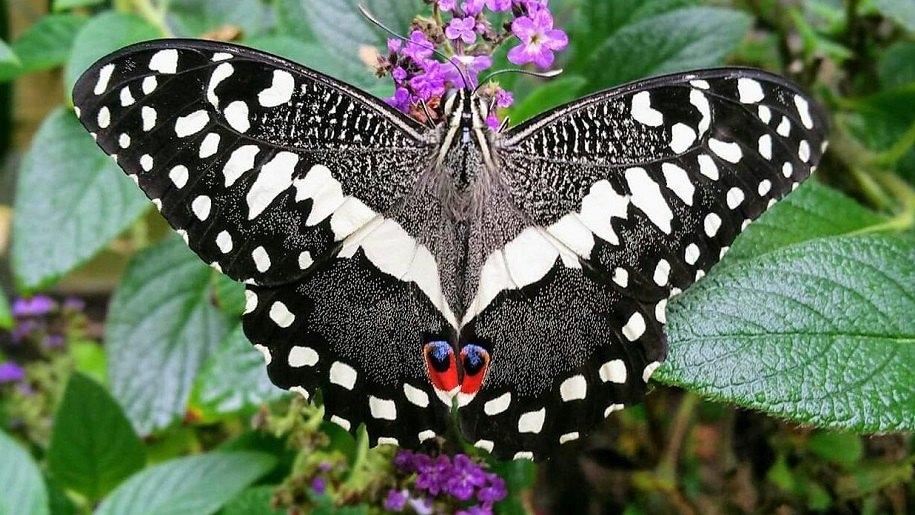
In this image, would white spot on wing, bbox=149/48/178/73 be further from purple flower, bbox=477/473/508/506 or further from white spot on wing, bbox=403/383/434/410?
purple flower, bbox=477/473/508/506

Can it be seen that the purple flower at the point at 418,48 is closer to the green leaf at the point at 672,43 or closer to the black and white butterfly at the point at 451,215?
the black and white butterfly at the point at 451,215

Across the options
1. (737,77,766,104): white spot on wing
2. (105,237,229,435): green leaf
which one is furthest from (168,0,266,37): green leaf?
(737,77,766,104): white spot on wing

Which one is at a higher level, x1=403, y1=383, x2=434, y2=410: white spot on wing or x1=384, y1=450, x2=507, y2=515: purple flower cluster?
x1=403, y1=383, x2=434, y2=410: white spot on wing

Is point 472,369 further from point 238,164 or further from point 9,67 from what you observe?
point 9,67

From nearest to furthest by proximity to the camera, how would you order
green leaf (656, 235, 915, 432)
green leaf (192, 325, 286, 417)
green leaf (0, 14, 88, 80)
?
green leaf (656, 235, 915, 432), green leaf (192, 325, 286, 417), green leaf (0, 14, 88, 80)

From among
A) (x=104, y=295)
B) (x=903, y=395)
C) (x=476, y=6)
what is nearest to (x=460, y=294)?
(x=476, y=6)

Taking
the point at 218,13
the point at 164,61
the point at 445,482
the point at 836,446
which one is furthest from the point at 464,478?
the point at 218,13

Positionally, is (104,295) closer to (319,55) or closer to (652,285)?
(319,55)
